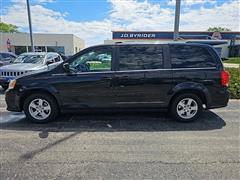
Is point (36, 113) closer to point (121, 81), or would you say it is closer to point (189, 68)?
point (121, 81)

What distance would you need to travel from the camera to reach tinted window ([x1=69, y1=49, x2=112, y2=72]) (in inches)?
202

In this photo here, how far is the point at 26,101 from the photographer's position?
520 centimetres

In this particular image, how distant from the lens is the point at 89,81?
5.10 meters

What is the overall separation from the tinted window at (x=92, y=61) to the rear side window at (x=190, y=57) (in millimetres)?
1471

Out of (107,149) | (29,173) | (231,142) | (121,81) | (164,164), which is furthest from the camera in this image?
(121,81)

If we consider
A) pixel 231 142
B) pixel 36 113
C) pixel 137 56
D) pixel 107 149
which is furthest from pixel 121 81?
pixel 231 142

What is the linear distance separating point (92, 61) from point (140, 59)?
3.58ft

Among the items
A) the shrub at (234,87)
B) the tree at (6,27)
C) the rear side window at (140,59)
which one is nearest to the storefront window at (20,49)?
the tree at (6,27)

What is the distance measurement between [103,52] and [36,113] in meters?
2.09

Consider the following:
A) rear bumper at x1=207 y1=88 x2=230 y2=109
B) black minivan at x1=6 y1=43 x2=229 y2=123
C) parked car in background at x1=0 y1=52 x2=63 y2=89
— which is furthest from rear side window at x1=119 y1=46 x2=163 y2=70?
parked car in background at x1=0 y1=52 x2=63 y2=89

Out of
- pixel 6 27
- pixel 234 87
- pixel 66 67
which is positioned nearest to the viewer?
pixel 66 67

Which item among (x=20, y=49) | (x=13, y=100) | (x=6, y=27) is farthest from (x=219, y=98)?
(x=6, y=27)

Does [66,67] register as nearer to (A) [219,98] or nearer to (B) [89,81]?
(B) [89,81]

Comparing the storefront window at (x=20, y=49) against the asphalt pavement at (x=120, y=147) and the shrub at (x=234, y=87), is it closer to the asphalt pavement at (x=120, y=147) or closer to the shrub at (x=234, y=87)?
the asphalt pavement at (x=120, y=147)
